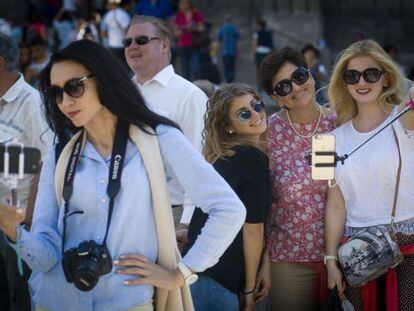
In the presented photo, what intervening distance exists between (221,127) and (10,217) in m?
1.78

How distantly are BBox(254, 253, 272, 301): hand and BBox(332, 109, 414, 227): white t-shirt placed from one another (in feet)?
1.61

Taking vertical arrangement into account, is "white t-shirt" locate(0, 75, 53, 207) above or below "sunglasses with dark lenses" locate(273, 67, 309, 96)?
below

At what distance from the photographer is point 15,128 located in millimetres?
5883

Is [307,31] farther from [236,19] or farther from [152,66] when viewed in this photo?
[152,66]

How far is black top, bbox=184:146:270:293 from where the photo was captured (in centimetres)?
→ 489

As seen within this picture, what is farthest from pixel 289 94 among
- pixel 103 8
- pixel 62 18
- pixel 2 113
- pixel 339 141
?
pixel 103 8

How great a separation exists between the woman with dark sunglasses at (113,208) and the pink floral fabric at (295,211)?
4.77 feet

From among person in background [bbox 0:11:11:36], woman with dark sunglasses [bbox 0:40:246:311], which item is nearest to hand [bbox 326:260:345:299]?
woman with dark sunglasses [bbox 0:40:246:311]

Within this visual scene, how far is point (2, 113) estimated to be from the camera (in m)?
5.98

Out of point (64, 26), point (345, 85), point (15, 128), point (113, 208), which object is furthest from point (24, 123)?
point (64, 26)

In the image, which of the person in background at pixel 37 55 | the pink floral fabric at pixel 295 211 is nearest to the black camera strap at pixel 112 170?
the pink floral fabric at pixel 295 211

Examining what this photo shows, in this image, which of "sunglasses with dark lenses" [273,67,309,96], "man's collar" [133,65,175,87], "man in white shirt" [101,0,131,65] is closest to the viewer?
"sunglasses with dark lenses" [273,67,309,96]

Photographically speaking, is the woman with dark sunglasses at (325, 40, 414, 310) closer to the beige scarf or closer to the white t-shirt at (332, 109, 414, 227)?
the white t-shirt at (332, 109, 414, 227)

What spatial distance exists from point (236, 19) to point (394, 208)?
62.2 feet
